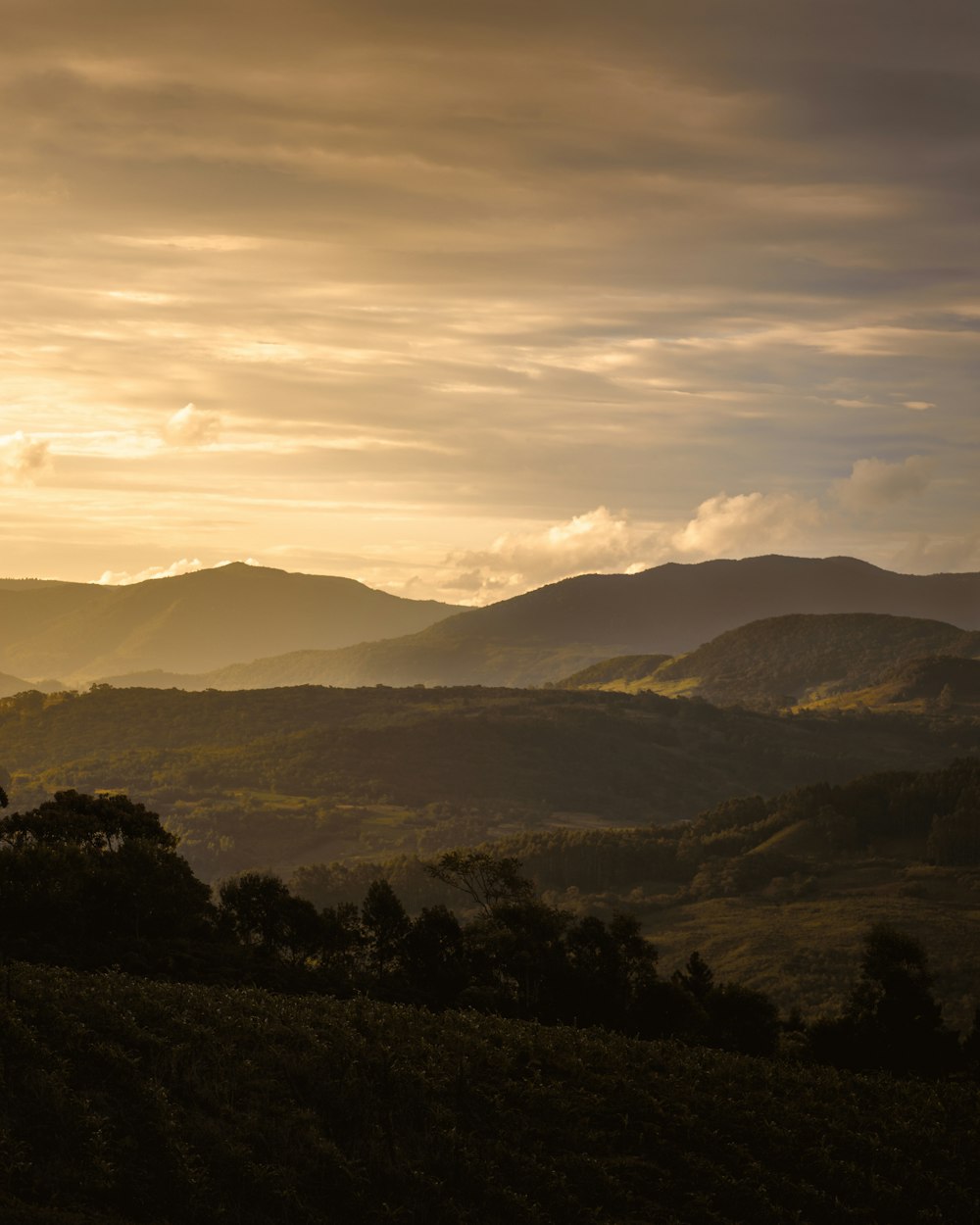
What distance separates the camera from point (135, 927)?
294 feet

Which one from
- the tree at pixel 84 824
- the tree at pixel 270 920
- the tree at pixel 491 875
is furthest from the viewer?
the tree at pixel 491 875

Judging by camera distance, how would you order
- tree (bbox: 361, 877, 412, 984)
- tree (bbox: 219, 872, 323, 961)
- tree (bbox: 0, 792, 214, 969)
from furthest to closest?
tree (bbox: 361, 877, 412, 984), tree (bbox: 219, 872, 323, 961), tree (bbox: 0, 792, 214, 969)

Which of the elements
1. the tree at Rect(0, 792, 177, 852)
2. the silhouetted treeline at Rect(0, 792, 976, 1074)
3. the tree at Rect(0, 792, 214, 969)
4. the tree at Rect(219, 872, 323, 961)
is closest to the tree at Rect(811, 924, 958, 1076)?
the silhouetted treeline at Rect(0, 792, 976, 1074)

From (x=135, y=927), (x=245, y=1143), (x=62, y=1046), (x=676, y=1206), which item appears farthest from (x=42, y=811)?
(x=676, y=1206)

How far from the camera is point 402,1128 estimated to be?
5156 centimetres

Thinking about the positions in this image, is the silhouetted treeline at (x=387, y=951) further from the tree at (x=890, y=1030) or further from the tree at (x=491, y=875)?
the tree at (x=491, y=875)

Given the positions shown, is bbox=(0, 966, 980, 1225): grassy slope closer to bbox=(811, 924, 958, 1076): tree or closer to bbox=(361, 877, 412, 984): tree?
bbox=(811, 924, 958, 1076): tree

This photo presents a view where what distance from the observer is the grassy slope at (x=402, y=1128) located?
43.9m

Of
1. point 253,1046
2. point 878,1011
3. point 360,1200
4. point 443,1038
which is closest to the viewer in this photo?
point 360,1200

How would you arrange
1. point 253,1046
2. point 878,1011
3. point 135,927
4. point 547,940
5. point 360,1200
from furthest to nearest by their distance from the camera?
point 547,940, point 878,1011, point 135,927, point 253,1046, point 360,1200

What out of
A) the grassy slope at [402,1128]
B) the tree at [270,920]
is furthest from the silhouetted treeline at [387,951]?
the grassy slope at [402,1128]

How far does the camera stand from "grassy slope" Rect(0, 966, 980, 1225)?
144 feet

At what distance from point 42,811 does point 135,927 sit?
21.7 metres

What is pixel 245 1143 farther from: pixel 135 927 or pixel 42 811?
pixel 42 811
